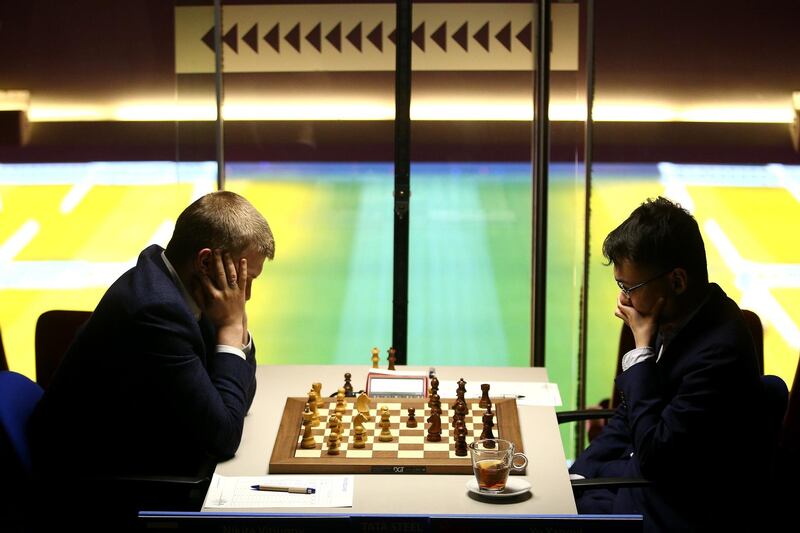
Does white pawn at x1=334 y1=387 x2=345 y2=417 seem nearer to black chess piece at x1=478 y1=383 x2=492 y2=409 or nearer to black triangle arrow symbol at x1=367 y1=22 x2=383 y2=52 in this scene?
black chess piece at x1=478 y1=383 x2=492 y2=409

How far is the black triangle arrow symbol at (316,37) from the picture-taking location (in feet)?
14.0

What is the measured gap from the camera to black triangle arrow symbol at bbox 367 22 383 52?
13.8 ft

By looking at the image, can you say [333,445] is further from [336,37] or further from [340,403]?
[336,37]

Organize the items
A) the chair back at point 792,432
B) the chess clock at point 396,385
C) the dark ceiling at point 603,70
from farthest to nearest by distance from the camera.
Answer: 1. the dark ceiling at point 603,70
2. the chair back at point 792,432
3. the chess clock at point 396,385

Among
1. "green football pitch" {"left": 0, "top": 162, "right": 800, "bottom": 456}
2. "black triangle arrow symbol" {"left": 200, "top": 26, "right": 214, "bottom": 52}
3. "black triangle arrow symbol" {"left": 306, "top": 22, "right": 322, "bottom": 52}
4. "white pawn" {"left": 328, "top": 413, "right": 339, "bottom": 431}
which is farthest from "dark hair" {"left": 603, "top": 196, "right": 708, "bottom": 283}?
"black triangle arrow symbol" {"left": 200, "top": 26, "right": 214, "bottom": 52}

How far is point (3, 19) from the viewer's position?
444 centimetres

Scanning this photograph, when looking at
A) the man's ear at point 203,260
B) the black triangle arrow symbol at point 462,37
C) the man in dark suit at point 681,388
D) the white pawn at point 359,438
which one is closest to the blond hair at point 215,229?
the man's ear at point 203,260

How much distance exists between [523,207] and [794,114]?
122cm

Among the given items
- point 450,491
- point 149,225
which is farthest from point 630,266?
point 149,225

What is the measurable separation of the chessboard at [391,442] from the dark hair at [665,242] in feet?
1.79

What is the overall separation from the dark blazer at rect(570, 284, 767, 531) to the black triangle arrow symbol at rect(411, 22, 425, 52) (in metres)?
2.24

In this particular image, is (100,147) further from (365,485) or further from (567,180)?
(365,485)

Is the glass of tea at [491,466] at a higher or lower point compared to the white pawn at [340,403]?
lower

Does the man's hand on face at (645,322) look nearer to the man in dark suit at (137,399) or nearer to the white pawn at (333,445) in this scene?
the white pawn at (333,445)
